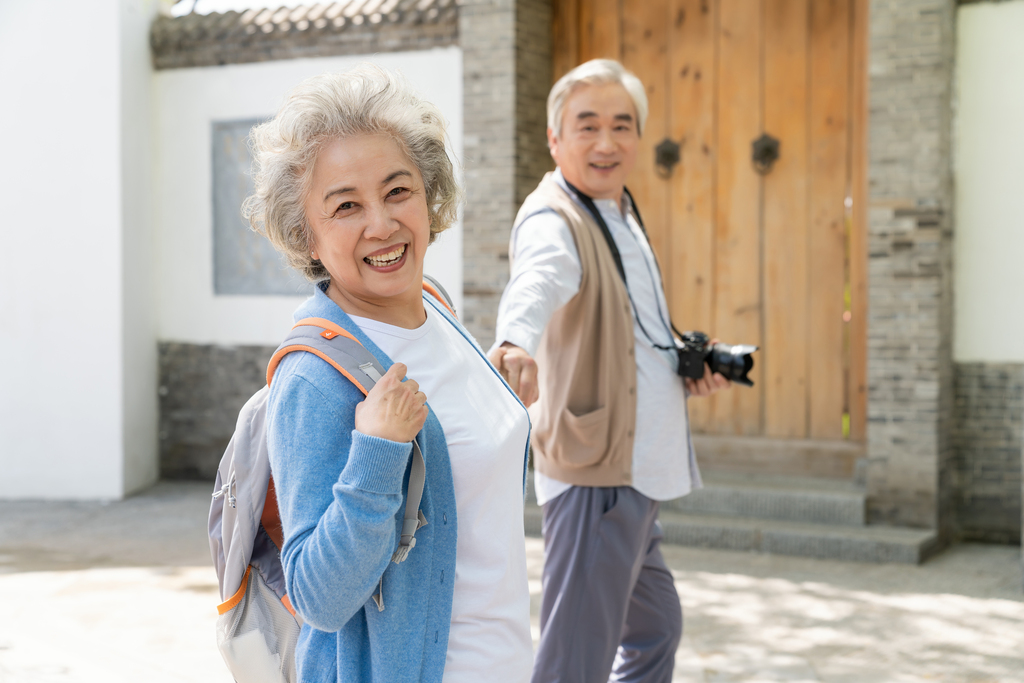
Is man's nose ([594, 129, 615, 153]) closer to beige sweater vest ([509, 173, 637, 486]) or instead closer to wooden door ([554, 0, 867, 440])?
beige sweater vest ([509, 173, 637, 486])

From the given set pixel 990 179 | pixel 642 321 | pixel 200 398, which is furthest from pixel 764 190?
pixel 200 398

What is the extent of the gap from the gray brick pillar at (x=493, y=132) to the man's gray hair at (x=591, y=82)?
3452mm

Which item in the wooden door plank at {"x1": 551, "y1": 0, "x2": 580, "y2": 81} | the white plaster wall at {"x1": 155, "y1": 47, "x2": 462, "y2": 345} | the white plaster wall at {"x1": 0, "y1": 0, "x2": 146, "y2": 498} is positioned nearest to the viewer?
the wooden door plank at {"x1": 551, "y1": 0, "x2": 580, "y2": 81}

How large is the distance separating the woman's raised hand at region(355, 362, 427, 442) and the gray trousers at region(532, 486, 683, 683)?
1.31m

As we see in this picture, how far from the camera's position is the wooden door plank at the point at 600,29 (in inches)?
259

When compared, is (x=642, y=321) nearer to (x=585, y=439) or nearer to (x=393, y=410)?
(x=585, y=439)

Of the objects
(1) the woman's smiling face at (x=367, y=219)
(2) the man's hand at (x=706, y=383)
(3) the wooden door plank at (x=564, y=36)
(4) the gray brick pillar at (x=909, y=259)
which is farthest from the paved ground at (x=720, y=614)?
(3) the wooden door plank at (x=564, y=36)

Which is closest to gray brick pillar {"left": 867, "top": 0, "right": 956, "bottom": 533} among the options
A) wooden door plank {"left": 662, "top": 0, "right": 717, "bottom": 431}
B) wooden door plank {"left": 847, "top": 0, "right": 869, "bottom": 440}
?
wooden door plank {"left": 847, "top": 0, "right": 869, "bottom": 440}

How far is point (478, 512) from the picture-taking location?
1.58 m

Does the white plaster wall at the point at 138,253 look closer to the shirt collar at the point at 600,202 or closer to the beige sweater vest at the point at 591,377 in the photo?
the shirt collar at the point at 600,202

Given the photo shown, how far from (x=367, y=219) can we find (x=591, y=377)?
1272 millimetres

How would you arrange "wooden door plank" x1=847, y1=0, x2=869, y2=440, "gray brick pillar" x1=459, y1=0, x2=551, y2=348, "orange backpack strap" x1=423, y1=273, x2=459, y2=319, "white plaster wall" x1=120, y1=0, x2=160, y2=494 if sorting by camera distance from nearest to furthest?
"orange backpack strap" x1=423, y1=273, x2=459, y2=319 → "wooden door plank" x1=847, y1=0, x2=869, y2=440 → "gray brick pillar" x1=459, y1=0, x2=551, y2=348 → "white plaster wall" x1=120, y1=0, x2=160, y2=494

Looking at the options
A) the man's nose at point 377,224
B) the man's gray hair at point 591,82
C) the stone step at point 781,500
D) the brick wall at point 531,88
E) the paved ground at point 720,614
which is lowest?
the paved ground at point 720,614

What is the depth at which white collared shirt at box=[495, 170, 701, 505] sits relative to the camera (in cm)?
255
